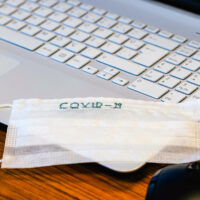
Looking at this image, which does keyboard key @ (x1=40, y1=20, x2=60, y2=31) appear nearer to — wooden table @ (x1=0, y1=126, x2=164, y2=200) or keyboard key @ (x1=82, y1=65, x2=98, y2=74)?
keyboard key @ (x1=82, y1=65, x2=98, y2=74)

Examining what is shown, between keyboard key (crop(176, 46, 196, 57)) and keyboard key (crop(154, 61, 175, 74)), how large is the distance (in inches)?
1.4

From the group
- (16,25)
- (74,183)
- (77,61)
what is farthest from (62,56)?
(74,183)

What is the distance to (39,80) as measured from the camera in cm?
58

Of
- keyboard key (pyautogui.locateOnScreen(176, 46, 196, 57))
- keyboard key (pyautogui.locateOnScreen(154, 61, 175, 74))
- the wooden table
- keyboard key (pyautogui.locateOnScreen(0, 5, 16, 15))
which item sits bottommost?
the wooden table

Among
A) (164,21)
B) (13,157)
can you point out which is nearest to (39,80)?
(13,157)

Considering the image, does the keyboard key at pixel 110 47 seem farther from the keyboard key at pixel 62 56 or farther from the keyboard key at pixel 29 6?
the keyboard key at pixel 29 6

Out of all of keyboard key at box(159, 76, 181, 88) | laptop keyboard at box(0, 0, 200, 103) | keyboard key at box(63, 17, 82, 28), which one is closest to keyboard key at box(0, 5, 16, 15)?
laptop keyboard at box(0, 0, 200, 103)

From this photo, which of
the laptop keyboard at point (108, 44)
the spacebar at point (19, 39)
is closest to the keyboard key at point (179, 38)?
the laptop keyboard at point (108, 44)

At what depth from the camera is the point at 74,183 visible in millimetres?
462

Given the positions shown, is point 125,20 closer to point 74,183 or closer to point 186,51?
point 186,51

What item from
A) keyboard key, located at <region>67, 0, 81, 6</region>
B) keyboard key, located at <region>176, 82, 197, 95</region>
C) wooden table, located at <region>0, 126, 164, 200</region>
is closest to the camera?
wooden table, located at <region>0, 126, 164, 200</region>

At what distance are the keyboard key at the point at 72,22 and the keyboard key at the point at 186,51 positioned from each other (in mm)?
175

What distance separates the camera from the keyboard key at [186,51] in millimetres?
631

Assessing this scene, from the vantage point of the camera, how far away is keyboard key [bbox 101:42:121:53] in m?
0.65
